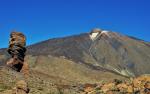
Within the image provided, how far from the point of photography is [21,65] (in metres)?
76.9

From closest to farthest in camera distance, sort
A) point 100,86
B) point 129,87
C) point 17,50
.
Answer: point 129,87, point 100,86, point 17,50

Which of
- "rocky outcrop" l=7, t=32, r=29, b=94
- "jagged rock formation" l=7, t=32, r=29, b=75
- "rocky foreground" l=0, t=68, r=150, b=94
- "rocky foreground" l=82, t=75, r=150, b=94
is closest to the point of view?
"rocky foreground" l=82, t=75, r=150, b=94

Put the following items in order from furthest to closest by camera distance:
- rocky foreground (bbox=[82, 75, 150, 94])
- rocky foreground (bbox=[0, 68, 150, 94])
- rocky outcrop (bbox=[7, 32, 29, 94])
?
rocky outcrop (bbox=[7, 32, 29, 94]) < rocky foreground (bbox=[0, 68, 150, 94]) < rocky foreground (bbox=[82, 75, 150, 94])

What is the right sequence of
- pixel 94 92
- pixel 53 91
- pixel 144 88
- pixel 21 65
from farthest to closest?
pixel 21 65 < pixel 53 91 < pixel 94 92 < pixel 144 88

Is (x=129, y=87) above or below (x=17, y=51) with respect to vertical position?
below

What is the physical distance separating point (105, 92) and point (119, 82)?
3.28 m

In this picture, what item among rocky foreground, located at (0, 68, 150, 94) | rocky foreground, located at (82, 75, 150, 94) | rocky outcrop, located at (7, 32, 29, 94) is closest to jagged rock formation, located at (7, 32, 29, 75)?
rocky outcrop, located at (7, 32, 29, 94)

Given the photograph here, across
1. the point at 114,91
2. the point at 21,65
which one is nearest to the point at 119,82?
the point at 114,91

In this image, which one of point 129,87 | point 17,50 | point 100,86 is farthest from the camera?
point 17,50

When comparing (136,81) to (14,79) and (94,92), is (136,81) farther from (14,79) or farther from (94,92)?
(14,79)

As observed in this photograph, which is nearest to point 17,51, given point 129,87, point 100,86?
point 100,86

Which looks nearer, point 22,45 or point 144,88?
point 144,88

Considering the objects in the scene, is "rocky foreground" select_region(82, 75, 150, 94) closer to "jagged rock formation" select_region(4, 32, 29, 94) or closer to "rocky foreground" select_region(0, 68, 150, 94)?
"rocky foreground" select_region(0, 68, 150, 94)

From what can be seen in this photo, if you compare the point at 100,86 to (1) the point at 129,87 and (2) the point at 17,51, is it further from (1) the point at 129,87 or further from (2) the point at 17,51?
(2) the point at 17,51
